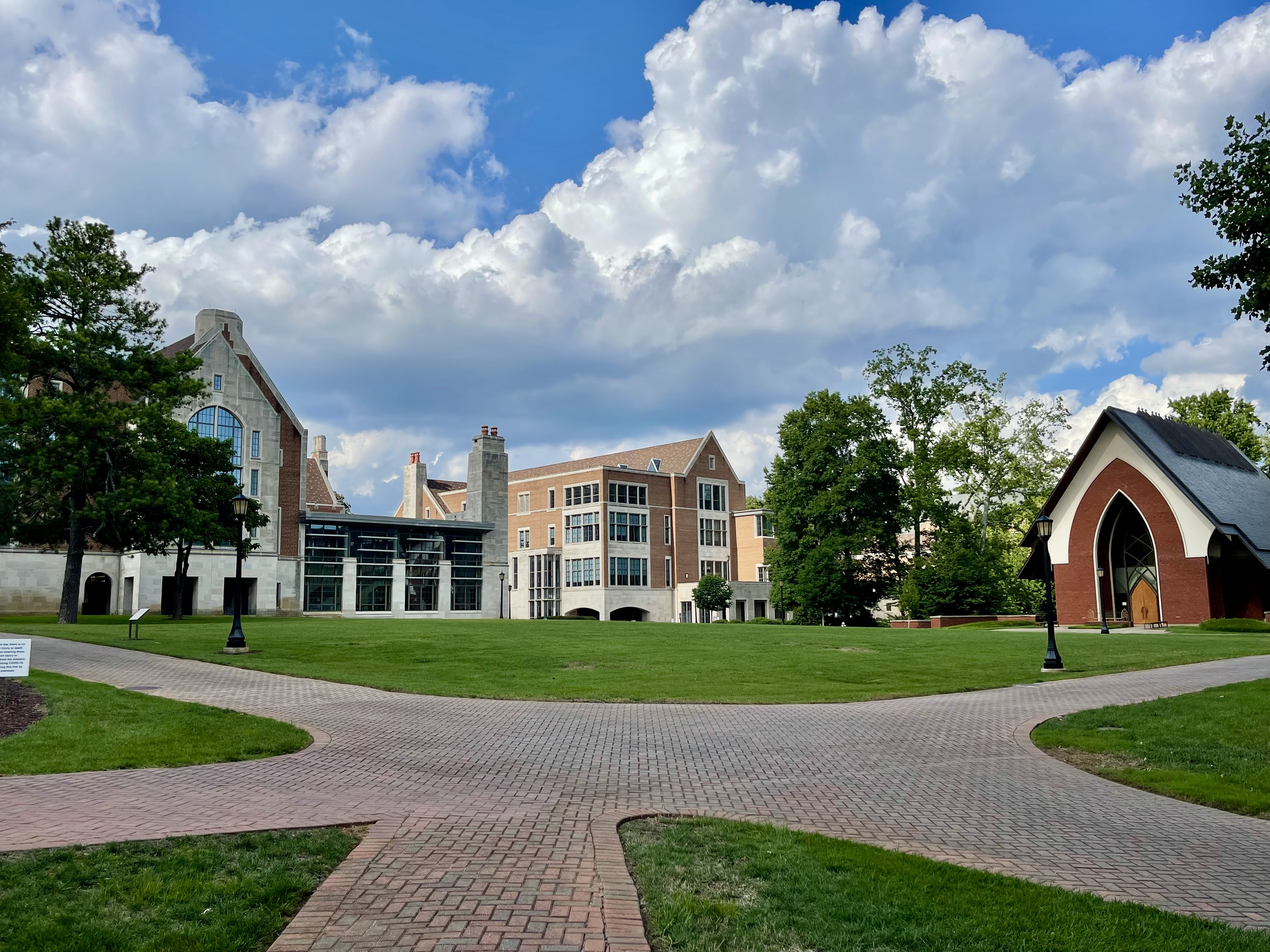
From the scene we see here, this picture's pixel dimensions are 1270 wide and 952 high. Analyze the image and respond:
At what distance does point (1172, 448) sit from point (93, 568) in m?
59.0

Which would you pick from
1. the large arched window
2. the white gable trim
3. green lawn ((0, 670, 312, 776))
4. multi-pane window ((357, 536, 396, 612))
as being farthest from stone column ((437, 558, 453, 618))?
green lawn ((0, 670, 312, 776))

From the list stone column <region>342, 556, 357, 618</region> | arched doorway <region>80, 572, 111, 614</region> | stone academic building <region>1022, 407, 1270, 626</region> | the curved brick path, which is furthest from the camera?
stone column <region>342, 556, 357, 618</region>

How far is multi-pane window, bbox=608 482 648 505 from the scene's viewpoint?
7281 cm

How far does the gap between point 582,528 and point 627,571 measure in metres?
5.13

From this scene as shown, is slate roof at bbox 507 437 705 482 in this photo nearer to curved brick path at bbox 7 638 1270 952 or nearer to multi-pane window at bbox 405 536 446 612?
multi-pane window at bbox 405 536 446 612

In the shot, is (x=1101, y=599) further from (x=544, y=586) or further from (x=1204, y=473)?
(x=544, y=586)

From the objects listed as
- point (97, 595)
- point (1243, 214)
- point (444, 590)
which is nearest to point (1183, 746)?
point (1243, 214)

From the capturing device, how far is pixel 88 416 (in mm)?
35906

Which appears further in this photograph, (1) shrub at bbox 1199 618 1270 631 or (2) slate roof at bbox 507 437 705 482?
(2) slate roof at bbox 507 437 705 482

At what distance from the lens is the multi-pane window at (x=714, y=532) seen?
255 ft

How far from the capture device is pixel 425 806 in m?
8.33

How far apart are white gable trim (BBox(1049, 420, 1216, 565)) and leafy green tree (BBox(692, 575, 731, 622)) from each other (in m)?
23.3

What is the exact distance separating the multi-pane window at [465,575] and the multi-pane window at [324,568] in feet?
26.3

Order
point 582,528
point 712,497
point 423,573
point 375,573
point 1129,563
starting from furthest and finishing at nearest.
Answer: point 712,497
point 582,528
point 423,573
point 375,573
point 1129,563
